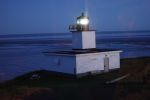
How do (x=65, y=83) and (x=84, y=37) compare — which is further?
(x=84, y=37)

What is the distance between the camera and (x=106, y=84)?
18.3m

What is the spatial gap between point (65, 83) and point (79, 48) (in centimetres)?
548

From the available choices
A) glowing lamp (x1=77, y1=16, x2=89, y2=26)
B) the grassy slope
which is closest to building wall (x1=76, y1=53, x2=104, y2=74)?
the grassy slope

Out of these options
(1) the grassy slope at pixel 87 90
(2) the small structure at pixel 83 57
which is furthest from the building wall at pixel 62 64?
(1) the grassy slope at pixel 87 90

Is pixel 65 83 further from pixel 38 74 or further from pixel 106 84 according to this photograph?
pixel 38 74

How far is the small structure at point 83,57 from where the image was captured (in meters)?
21.9

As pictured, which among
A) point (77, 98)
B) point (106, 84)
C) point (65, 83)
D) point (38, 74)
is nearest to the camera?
point (77, 98)

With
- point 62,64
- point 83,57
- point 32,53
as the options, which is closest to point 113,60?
point 83,57

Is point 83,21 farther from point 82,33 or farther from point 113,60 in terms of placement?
point 113,60

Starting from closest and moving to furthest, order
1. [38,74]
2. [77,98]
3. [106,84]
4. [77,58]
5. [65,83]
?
1. [77,98]
2. [106,84]
3. [65,83]
4. [77,58]
5. [38,74]

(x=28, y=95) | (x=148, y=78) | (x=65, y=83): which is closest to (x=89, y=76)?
(x=65, y=83)

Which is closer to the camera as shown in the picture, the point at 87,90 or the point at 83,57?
the point at 87,90

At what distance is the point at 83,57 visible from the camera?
22.0 metres

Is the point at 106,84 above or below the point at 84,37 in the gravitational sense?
below
